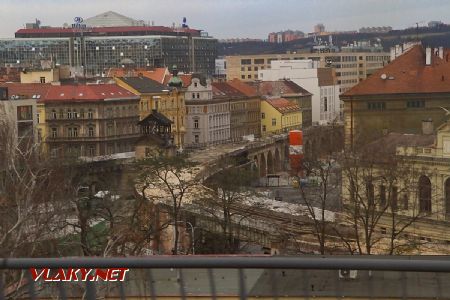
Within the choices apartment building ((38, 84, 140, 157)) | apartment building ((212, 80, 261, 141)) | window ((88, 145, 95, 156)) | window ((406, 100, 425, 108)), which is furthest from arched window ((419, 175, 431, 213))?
apartment building ((212, 80, 261, 141))

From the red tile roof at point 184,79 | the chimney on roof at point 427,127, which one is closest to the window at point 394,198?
the chimney on roof at point 427,127

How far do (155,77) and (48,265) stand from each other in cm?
3547

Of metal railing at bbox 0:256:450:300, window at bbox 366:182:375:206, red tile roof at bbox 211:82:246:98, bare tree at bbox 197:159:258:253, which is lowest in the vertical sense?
bare tree at bbox 197:159:258:253

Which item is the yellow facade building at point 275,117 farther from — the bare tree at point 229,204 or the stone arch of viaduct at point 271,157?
the bare tree at point 229,204

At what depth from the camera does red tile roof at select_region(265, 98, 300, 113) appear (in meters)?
43.2

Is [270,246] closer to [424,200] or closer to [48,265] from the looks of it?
[424,200]

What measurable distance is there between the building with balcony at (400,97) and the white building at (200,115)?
16.1 meters

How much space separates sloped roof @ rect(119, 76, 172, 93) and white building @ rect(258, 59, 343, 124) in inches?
560

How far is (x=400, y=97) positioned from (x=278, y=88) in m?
26.1

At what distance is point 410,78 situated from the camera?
2066 centimetres

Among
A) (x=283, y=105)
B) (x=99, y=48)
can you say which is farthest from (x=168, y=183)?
(x=99, y=48)

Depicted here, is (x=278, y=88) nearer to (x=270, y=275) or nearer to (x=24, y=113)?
(x=24, y=113)

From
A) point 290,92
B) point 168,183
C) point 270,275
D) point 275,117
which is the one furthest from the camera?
point 290,92

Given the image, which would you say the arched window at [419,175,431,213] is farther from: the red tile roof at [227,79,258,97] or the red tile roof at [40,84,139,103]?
the red tile roof at [227,79,258,97]
